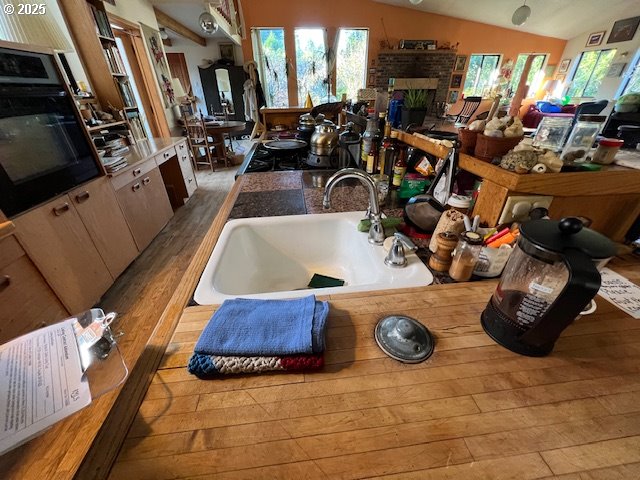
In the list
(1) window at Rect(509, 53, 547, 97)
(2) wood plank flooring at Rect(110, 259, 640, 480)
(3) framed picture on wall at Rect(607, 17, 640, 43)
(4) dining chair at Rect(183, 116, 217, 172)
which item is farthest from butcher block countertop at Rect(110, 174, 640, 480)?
(1) window at Rect(509, 53, 547, 97)

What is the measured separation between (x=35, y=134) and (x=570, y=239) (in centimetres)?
222

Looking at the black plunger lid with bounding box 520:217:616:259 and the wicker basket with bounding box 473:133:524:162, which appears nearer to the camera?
the black plunger lid with bounding box 520:217:616:259

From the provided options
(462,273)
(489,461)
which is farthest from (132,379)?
(462,273)

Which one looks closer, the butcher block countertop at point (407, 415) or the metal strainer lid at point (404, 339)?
the butcher block countertop at point (407, 415)

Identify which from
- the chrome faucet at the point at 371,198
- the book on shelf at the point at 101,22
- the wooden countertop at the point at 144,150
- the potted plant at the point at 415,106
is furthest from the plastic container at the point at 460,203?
the book on shelf at the point at 101,22

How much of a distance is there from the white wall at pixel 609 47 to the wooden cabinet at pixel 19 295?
27.3ft

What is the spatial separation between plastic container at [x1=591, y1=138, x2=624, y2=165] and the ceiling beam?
4.99 meters

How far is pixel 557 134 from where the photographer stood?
815mm

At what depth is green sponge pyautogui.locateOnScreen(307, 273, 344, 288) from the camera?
108 cm

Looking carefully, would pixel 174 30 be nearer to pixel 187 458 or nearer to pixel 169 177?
pixel 169 177

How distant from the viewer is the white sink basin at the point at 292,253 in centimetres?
94

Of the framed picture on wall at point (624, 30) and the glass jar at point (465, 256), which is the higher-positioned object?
the framed picture on wall at point (624, 30)

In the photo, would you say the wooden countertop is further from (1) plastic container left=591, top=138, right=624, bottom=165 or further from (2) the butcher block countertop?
(1) plastic container left=591, top=138, right=624, bottom=165

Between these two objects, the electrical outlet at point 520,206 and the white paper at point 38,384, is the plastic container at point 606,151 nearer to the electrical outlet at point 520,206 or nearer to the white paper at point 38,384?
the electrical outlet at point 520,206
